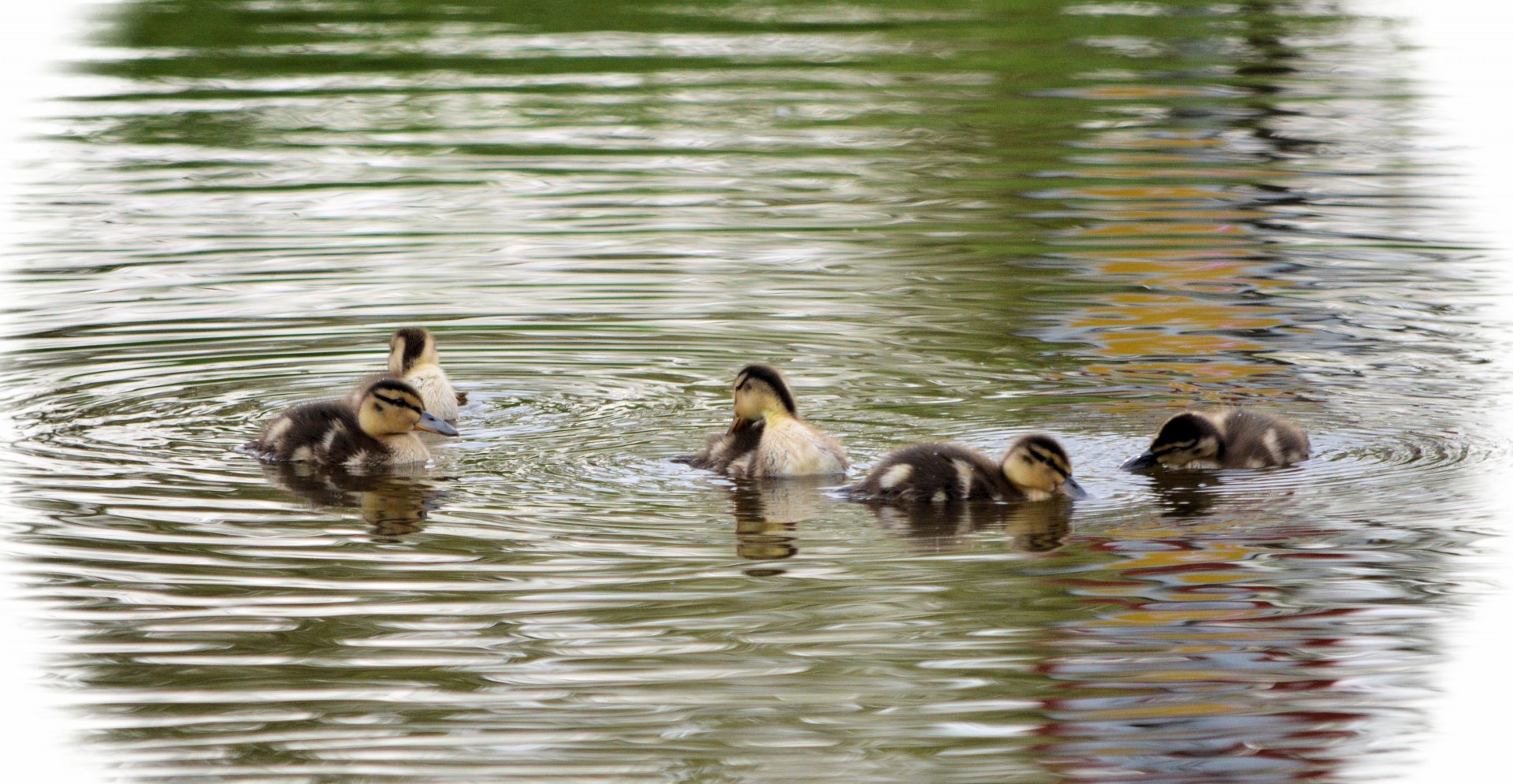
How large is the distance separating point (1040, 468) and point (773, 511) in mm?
823

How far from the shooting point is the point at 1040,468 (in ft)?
21.4

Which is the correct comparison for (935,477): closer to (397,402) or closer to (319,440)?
(397,402)

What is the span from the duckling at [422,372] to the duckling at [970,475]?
1.86 metres

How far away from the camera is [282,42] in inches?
732

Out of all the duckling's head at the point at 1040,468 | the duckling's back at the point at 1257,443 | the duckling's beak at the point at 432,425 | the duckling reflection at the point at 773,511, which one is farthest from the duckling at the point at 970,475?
the duckling's beak at the point at 432,425

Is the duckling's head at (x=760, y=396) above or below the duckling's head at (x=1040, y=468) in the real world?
above

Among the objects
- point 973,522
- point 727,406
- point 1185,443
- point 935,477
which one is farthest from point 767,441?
point 1185,443

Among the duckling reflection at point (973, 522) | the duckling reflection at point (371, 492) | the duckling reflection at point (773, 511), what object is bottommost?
the duckling reflection at point (973, 522)

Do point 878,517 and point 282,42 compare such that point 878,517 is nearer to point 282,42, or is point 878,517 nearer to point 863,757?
point 863,757

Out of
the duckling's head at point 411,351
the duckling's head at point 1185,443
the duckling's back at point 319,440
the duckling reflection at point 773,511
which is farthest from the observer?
the duckling's head at point 411,351

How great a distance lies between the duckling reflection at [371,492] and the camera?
6.49m

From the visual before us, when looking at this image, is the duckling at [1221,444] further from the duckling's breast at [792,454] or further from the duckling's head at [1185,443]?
the duckling's breast at [792,454]

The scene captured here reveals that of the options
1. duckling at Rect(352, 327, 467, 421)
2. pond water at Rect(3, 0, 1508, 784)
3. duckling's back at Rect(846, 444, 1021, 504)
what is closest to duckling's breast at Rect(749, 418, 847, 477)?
pond water at Rect(3, 0, 1508, 784)

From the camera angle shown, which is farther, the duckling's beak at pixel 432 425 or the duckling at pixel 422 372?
the duckling at pixel 422 372
